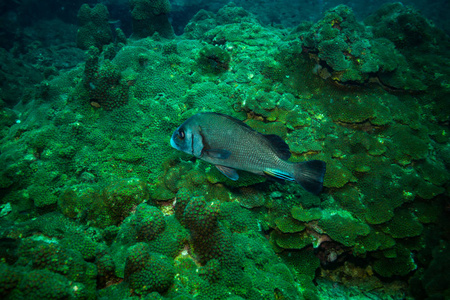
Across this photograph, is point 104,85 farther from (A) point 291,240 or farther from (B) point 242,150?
(A) point 291,240

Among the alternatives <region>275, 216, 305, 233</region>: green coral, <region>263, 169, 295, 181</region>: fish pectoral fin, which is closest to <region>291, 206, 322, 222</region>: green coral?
<region>275, 216, 305, 233</region>: green coral

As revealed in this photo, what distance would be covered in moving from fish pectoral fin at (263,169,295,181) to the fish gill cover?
0.78 metres

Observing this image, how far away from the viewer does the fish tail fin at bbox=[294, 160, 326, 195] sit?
8.82 feet

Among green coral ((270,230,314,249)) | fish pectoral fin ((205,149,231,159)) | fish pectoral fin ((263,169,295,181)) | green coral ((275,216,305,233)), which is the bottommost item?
green coral ((270,230,314,249))

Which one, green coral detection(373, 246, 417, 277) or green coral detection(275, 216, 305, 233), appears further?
green coral detection(373, 246, 417, 277)

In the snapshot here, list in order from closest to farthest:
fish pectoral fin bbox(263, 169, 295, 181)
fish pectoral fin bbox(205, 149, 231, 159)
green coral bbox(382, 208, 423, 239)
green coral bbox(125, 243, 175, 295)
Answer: green coral bbox(125, 243, 175, 295), fish pectoral fin bbox(263, 169, 295, 181), fish pectoral fin bbox(205, 149, 231, 159), green coral bbox(382, 208, 423, 239)

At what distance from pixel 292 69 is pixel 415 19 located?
14.0 feet

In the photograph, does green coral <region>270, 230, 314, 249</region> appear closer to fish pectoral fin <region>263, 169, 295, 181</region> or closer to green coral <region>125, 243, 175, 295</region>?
fish pectoral fin <region>263, 169, 295, 181</region>

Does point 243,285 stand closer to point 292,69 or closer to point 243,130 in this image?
point 243,130

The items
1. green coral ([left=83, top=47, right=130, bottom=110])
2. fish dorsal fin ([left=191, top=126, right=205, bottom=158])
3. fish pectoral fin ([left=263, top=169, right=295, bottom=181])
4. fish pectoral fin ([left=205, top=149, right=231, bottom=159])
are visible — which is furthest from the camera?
green coral ([left=83, top=47, right=130, bottom=110])

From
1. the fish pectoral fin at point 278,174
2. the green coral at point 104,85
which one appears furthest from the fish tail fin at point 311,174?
the green coral at point 104,85

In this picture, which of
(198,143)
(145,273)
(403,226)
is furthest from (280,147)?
(403,226)

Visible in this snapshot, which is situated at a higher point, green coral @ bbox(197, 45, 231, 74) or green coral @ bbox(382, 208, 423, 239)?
green coral @ bbox(197, 45, 231, 74)

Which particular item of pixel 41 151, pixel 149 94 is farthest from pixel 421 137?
pixel 41 151
